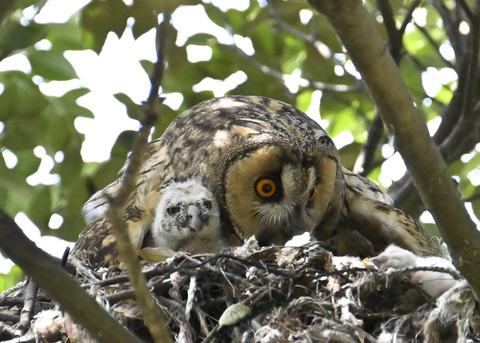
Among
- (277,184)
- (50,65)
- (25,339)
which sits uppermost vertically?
(50,65)

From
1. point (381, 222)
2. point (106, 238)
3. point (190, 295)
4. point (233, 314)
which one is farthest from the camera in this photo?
point (381, 222)

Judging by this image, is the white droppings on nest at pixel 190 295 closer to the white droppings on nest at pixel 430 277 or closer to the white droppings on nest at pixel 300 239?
the white droppings on nest at pixel 430 277

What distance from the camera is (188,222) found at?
3188 millimetres

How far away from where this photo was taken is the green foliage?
378 cm

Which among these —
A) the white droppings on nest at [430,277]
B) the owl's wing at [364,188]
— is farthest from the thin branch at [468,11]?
the white droppings on nest at [430,277]

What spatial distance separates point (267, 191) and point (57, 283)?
190 cm

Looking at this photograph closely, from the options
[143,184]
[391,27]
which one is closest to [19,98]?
[143,184]

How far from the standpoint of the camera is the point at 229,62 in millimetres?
4637

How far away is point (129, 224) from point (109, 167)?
562 mm

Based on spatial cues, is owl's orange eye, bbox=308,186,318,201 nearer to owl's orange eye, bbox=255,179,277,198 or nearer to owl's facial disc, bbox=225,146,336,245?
owl's facial disc, bbox=225,146,336,245

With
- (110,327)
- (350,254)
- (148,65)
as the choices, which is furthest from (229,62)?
(110,327)

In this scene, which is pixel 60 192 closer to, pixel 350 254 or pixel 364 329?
pixel 350 254

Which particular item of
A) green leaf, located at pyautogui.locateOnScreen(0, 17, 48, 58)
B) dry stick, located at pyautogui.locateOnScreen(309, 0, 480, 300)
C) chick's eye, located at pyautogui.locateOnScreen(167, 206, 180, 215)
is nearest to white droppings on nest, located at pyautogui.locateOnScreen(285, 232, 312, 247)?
chick's eye, located at pyautogui.locateOnScreen(167, 206, 180, 215)

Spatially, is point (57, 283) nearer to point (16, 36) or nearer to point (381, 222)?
point (16, 36)
